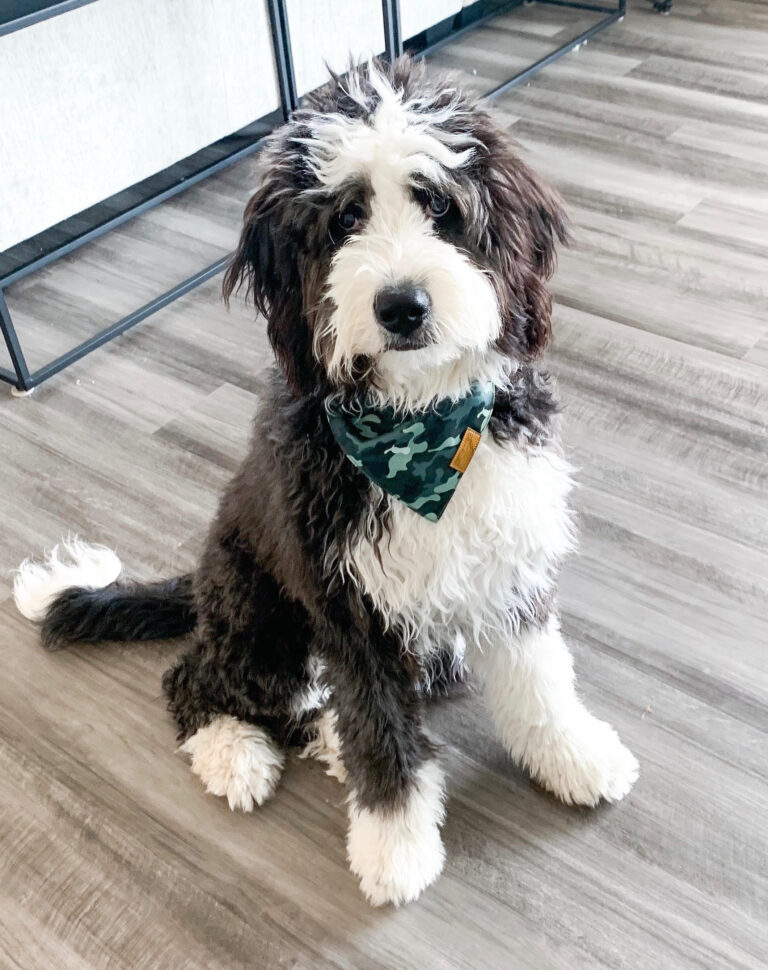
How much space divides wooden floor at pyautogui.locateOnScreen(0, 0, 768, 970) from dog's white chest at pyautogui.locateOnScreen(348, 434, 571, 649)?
0.42 meters

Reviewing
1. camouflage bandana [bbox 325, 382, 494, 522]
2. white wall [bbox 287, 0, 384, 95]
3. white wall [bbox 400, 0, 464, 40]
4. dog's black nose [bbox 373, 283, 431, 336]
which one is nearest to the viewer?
dog's black nose [bbox 373, 283, 431, 336]

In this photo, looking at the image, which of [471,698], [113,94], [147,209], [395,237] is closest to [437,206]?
[395,237]

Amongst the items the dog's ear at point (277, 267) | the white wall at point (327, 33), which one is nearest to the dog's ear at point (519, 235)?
the dog's ear at point (277, 267)

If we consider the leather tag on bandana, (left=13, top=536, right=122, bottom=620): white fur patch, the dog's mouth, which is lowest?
(left=13, top=536, right=122, bottom=620): white fur patch

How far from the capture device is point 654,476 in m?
2.08

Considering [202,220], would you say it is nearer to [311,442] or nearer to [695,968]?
[311,442]

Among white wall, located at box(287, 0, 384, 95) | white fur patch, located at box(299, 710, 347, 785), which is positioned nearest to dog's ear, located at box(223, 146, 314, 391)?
white fur patch, located at box(299, 710, 347, 785)

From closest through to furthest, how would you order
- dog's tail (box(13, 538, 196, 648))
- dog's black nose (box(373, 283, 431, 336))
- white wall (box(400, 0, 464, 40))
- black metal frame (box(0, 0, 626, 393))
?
1. dog's black nose (box(373, 283, 431, 336))
2. dog's tail (box(13, 538, 196, 648))
3. black metal frame (box(0, 0, 626, 393))
4. white wall (box(400, 0, 464, 40))

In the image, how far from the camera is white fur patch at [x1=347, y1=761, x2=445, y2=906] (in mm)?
1441

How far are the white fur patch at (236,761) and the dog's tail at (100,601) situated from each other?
22 centimetres

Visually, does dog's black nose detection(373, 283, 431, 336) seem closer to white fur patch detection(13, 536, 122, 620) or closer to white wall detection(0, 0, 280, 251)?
white fur patch detection(13, 536, 122, 620)

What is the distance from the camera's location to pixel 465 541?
1330 mm

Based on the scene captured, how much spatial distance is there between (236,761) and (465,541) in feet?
1.76

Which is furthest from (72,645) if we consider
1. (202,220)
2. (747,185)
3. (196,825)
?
(747,185)
